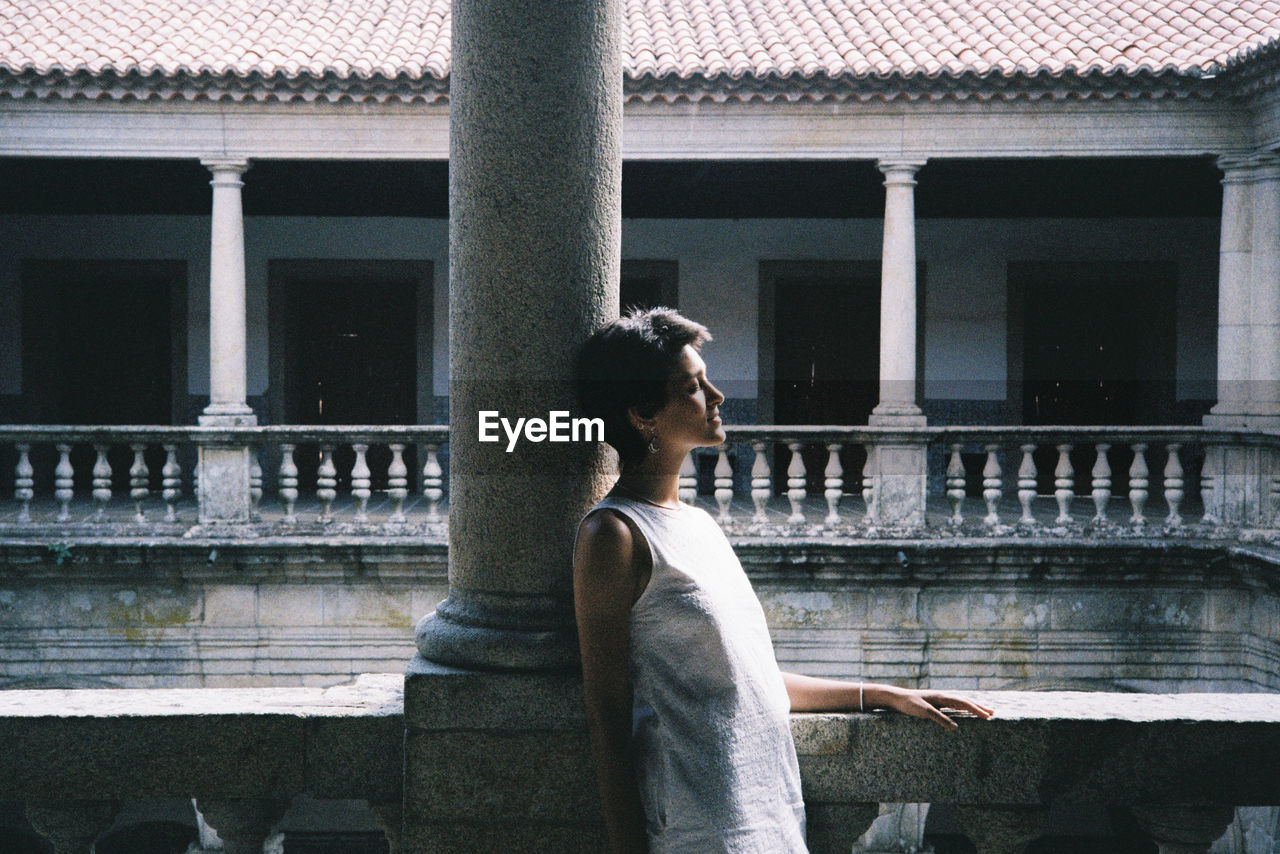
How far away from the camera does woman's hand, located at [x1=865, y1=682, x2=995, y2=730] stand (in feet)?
6.54

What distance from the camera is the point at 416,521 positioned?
8.09 metres

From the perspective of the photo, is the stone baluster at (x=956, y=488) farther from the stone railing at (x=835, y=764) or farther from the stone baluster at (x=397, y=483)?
the stone railing at (x=835, y=764)

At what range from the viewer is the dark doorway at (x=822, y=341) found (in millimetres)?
11781

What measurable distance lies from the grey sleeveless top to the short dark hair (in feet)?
0.41

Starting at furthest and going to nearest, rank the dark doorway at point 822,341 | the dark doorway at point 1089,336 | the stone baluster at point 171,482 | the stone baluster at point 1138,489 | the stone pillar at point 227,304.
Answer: the dark doorway at point 822,341
the dark doorway at point 1089,336
the stone pillar at point 227,304
the stone baluster at point 171,482
the stone baluster at point 1138,489

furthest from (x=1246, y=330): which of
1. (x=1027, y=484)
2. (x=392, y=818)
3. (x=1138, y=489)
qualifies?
(x=392, y=818)

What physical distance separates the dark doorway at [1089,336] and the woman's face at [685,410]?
1071cm

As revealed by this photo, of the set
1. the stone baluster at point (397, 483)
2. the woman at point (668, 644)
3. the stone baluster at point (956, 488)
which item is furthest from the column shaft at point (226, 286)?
the woman at point (668, 644)

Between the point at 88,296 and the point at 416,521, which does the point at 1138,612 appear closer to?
the point at 416,521

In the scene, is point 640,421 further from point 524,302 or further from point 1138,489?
point 1138,489

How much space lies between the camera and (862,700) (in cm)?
202

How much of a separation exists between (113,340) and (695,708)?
39.0 feet

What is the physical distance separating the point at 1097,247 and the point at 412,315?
7817mm

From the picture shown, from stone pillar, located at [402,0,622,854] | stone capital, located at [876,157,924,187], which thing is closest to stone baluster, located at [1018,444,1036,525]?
stone capital, located at [876,157,924,187]
